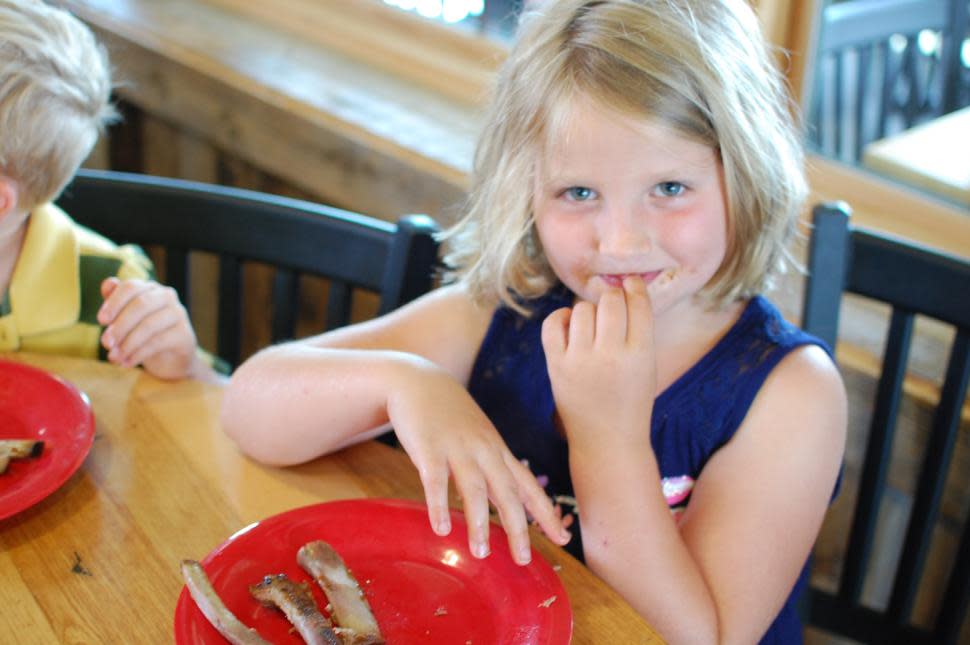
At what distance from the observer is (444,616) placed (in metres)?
0.82

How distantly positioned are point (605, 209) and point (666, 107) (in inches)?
4.0


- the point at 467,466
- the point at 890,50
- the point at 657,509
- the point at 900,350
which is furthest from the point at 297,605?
the point at 890,50

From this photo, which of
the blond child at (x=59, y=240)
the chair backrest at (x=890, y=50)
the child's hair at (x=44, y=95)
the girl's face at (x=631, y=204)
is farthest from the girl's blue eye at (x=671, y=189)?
the chair backrest at (x=890, y=50)

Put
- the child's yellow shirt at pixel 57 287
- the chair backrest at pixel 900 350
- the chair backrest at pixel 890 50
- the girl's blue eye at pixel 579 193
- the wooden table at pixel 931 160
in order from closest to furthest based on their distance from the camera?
the girl's blue eye at pixel 579 193 < the chair backrest at pixel 900 350 < the child's yellow shirt at pixel 57 287 < the wooden table at pixel 931 160 < the chair backrest at pixel 890 50

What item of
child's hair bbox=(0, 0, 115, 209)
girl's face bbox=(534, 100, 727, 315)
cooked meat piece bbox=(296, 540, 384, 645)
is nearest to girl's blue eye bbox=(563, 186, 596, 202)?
girl's face bbox=(534, 100, 727, 315)

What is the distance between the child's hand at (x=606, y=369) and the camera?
896mm

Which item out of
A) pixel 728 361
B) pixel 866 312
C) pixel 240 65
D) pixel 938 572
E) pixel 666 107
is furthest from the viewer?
pixel 240 65

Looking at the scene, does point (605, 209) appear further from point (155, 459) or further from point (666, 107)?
point (155, 459)

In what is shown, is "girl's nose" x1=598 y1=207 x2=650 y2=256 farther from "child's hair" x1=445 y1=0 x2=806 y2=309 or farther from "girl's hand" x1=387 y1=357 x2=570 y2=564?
"girl's hand" x1=387 y1=357 x2=570 y2=564

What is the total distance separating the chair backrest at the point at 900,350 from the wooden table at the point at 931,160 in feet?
1.44

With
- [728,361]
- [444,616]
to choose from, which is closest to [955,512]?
[728,361]

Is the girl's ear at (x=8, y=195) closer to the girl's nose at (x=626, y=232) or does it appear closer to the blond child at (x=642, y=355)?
the blond child at (x=642, y=355)

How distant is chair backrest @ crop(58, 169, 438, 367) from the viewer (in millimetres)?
1207

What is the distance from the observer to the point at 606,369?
0.89 meters
